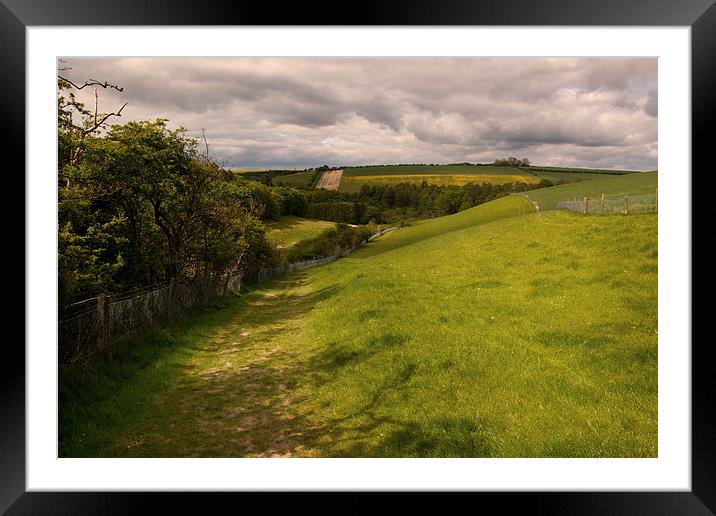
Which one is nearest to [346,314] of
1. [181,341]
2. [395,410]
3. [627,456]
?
[181,341]

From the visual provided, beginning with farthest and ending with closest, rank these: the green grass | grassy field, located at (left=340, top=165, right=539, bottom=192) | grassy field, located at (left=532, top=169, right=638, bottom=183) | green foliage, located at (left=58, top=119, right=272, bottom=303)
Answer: grassy field, located at (left=532, top=169, right=638, bottom=183) < the green grass < grassy field, located at (left=340, top=165, right=539, bottom=192) < green foliage, located at (left=58, top=119, right=272, bottom=303)

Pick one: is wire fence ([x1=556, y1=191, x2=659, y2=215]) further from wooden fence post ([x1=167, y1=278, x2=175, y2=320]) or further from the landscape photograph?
wooden fence post ([x1=167, y1=278, x2=175, y2=320])

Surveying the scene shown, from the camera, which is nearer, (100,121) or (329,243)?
(100,121)

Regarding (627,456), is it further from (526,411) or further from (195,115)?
(195,115)

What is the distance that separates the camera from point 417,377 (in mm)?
7078

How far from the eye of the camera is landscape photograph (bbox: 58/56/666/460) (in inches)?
216

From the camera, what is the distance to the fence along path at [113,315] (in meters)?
6.89

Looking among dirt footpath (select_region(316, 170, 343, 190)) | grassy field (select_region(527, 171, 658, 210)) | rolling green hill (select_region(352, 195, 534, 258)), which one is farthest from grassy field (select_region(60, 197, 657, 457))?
rolling green hill (select_region(352, 195, 534, 258))

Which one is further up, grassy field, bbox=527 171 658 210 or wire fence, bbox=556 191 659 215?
grassy field, bbox=527 171 658 210

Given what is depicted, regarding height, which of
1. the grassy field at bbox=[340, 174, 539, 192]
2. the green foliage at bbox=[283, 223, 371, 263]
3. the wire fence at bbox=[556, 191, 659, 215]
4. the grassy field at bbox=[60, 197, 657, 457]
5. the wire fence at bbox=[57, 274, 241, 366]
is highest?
the grassy field at bbox=[340, 174, 539, 192]

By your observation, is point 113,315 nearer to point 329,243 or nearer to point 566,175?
point 329,243

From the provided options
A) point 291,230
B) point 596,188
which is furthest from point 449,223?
point 291,230
